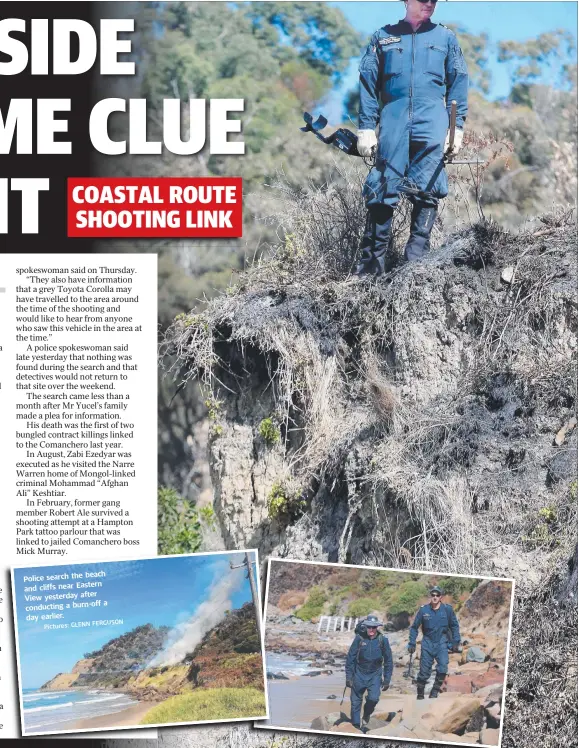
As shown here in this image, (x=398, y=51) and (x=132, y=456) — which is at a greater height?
(x=398, y=51)

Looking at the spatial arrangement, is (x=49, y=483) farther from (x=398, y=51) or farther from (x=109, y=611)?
Answer: (x=398, y=51)

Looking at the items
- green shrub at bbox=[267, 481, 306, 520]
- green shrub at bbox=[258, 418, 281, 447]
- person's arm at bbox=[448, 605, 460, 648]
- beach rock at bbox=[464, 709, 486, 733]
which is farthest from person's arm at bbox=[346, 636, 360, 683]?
green shrub at bbox=[258, 418, 281, 447]

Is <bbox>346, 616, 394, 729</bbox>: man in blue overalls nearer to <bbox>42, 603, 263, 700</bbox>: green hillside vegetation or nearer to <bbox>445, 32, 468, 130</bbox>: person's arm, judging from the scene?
<bbox>42, 603, 263, 700</bbox>: green hillside vegetation

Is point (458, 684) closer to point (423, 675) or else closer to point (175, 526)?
point (423, 675)

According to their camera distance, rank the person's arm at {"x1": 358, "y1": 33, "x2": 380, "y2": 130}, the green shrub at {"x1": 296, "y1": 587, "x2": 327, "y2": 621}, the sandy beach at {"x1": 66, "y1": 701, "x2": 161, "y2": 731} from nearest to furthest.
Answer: the green shrub at {"x1": 296, "y1": 587, "x2": 327, "y2": 621} → the sandy beach at {"x1": 66, "y1": 701, "x2": 161, "y2": 731} → the person's arm at {"x1": 358, "y1": 33, "x2": 380, "y2": 130}

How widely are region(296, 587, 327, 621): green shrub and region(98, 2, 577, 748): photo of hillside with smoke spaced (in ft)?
1.76

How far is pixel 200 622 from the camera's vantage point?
901 cm

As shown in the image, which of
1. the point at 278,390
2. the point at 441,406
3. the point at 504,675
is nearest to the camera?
the point at 504,675

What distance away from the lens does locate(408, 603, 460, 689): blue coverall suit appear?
8.72 metres

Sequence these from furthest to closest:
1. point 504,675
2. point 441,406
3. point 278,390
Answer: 1. point 278,390
2. point 441,406
3. point 504,675

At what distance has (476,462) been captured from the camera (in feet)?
29.8

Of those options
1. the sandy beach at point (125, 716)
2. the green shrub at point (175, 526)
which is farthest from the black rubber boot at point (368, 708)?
the green shrub at point (175, 526)

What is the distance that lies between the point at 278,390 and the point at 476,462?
1.87m

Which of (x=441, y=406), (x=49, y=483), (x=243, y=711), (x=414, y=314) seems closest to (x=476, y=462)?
(x=441, y=406)
